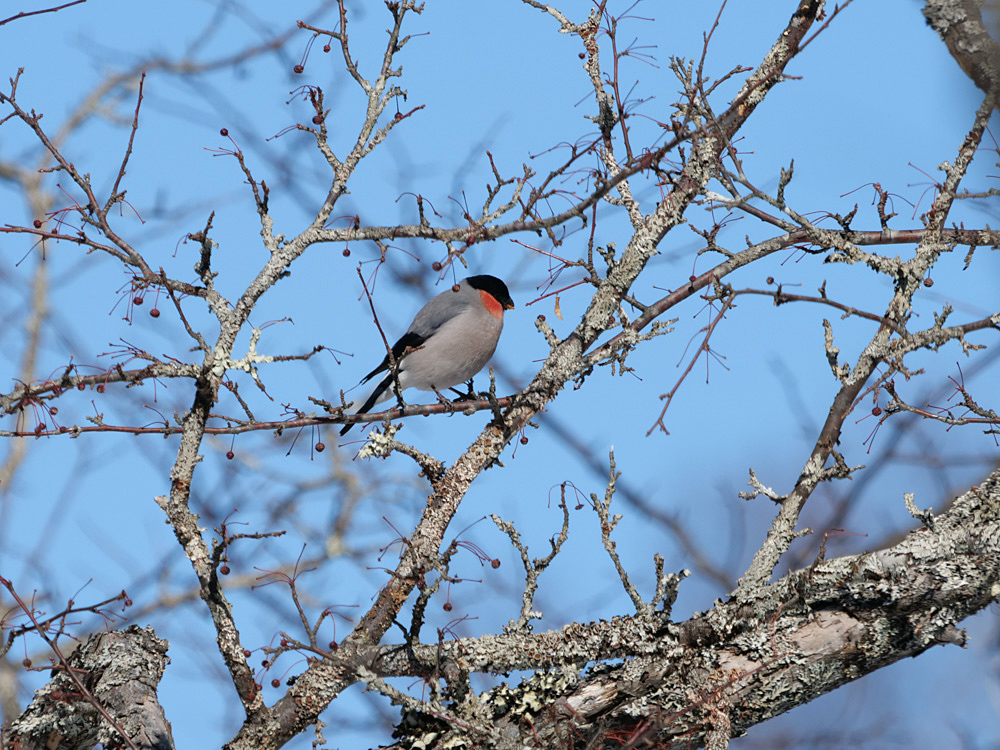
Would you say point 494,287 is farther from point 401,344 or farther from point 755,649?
point 755,649

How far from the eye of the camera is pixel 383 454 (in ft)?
12.4

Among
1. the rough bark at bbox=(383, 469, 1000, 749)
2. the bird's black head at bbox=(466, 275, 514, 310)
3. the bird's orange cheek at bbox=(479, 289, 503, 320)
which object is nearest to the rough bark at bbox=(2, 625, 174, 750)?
the rough bark at bbox=(383, 469, 1000, 749)

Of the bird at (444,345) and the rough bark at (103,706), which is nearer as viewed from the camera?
the rough bark at (103,706)

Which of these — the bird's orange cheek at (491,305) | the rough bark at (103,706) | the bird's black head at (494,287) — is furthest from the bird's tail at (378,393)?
the rough bark at (103,706)

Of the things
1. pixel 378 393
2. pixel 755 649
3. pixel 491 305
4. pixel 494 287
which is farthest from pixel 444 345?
pixel 755 649

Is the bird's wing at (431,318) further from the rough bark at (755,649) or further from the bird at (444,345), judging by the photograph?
the rough bark at (755,649)

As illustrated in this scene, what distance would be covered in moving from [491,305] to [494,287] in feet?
1.03

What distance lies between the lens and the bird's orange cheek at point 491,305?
5.56 metres

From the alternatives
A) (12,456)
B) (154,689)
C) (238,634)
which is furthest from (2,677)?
(238,634)

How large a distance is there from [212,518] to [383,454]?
349 cm

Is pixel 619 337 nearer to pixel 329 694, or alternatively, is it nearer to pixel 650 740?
pixel 650 740

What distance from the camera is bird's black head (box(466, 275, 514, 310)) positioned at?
5938 millimetres

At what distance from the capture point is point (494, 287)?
598 cm

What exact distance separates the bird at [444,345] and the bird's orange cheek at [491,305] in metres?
0.02
